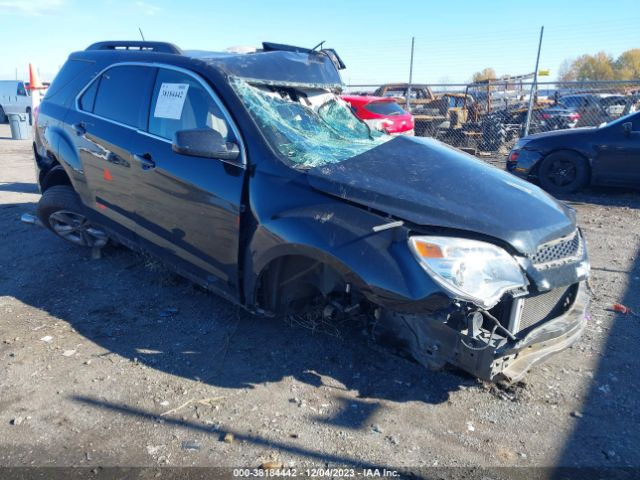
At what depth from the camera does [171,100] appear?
366 centimetres

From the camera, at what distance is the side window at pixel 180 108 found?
11.1ft

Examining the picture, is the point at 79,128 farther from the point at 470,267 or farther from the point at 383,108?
the point at 383,108

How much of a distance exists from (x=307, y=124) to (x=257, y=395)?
1869mm

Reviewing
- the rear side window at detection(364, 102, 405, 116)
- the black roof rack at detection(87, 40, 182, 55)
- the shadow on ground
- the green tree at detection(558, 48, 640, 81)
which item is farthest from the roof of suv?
the green tree at detection(558, 48, 640, 81)

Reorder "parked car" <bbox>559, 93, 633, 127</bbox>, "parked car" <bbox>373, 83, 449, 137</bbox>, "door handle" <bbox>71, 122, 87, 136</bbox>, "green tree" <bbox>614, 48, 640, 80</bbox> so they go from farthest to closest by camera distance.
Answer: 1. "green tree" <bbox>614, 48, 640, 80</bbox>
2. "parked car" <bbox>373, 83, 449, 137</bbox>
3. "parked car" <bbox>559, 93, 633, 127</bbox>
4. "door handle" <bbox>71, 122, 87, 136</bbox>

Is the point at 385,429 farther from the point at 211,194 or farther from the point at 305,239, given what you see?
the point at 211,194

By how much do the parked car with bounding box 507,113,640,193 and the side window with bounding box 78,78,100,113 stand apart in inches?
271

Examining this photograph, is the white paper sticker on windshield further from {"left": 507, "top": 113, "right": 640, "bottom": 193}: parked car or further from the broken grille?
{"left": 507, "top": 113, "right": 640, "bottom": 193}: parked car

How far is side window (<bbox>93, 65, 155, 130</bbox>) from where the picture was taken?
3900mm


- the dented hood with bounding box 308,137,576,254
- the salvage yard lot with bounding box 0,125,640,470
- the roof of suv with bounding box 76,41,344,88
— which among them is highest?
the roof of suv with bounding box 76,41,344,88

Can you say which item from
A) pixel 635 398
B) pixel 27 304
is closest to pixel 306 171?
pixel 635 398

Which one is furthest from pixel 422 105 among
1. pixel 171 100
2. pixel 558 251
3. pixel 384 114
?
pixel 558 251

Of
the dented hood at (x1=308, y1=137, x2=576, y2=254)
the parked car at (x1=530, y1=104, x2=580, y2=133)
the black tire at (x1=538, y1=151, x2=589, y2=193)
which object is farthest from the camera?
the parked car at (x1=530, y1=104, x2=580, y2=133)

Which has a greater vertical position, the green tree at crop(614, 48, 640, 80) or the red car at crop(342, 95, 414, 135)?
the green tree at crop(614, 48, 640, 80)
